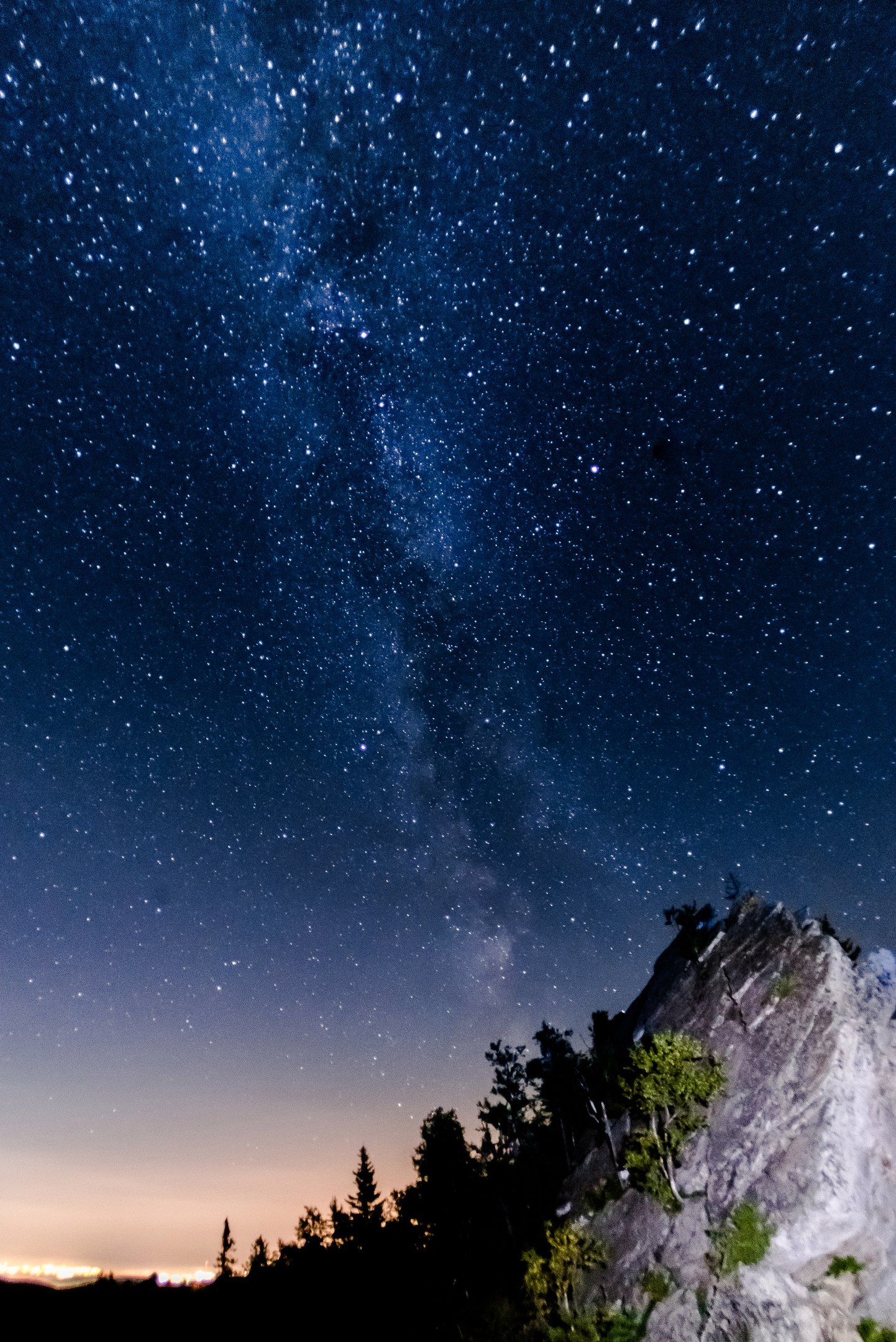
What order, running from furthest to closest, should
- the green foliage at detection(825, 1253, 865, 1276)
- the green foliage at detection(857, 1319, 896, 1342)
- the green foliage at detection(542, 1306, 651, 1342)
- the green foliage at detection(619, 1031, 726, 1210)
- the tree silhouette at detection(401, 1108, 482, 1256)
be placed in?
the tree silhouette at detection(401, 1108, 482, 1256)
the green foliage at detection(619, 1031, 726, 1210)
the green foliage at detection(542, 1306, 651, 1342)
the green foliage at detection(825, 1253, 865, 1276)
the green foliage at detection(857, 1319, 896, 1342)

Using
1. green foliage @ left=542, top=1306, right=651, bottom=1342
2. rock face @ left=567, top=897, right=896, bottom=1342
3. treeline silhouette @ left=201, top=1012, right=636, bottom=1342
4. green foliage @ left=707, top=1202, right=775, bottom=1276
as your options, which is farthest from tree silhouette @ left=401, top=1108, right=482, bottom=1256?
green foliage @ left=707, top=1202, right=775, bottom=1276

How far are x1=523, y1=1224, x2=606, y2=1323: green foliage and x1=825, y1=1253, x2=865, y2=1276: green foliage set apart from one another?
10.5m

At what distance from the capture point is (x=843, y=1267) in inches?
1094

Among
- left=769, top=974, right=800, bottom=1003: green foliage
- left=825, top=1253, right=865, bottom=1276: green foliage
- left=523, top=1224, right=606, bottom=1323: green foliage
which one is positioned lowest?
left=825, top=1253, right=865, bottom=1276: green foliage

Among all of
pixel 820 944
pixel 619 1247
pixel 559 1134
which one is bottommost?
pixel 619 1247

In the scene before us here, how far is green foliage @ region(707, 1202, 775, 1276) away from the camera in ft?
92.8

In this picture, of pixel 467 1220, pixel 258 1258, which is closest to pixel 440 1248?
pixel 467 1220

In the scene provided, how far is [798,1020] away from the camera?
34406 millimetres

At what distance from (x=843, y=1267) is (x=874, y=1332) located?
6.58ft

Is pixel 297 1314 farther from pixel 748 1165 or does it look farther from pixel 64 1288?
pixel 748 1165

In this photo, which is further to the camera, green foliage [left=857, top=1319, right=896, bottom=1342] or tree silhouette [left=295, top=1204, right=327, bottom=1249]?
tree silhouette [left=295, top=1204, right=327, bottom=1249]

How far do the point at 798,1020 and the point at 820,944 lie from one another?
4390 millimetres

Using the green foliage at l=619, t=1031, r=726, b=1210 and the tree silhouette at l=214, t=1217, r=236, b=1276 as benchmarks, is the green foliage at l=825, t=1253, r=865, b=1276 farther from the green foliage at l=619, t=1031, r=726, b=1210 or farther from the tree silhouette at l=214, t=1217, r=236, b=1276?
the tree silhouette at l=214, t=1217, r=236, b=1276

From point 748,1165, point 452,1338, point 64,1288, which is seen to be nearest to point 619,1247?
point 748,1165
